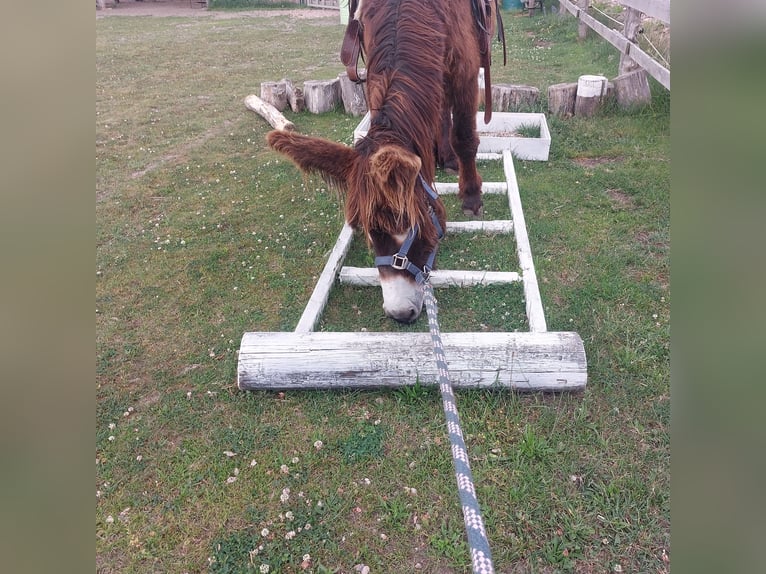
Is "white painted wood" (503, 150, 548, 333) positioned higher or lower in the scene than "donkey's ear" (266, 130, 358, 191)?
lower

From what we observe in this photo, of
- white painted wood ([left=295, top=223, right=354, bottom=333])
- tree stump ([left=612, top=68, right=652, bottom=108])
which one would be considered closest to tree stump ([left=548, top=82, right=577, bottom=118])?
tree stump ([left=612, top=68, right=652, bottom=108])

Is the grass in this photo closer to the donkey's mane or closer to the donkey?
the donkey

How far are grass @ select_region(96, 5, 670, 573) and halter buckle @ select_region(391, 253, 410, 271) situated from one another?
70 cm

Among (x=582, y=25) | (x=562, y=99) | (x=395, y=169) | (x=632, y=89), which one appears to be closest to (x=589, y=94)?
(x=562, y=99)

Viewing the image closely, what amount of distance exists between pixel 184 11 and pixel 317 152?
22.8 meters

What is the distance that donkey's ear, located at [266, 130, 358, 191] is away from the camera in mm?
2908

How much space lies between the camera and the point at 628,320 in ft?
11.3

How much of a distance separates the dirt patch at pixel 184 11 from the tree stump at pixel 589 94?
13.8 metres

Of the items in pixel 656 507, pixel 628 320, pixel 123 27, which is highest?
pixel 123 27

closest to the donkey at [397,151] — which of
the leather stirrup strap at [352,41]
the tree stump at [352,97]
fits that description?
the leather stirrup strap at [352,41]

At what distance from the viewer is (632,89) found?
6621mm
